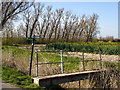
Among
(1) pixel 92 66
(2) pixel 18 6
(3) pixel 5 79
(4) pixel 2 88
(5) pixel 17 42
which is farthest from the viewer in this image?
(5) pixel 17 42

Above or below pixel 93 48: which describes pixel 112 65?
below

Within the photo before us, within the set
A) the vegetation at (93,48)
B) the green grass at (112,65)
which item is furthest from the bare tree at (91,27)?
the green grass at (112,65)

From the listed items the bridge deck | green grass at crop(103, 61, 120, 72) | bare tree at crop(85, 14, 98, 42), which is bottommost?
the bridge deck

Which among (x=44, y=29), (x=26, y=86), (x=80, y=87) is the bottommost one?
(x=80, y=87)

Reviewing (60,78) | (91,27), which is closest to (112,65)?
(60,78)

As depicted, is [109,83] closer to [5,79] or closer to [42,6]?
[5,79]

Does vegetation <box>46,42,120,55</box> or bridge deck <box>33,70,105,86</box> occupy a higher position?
vegetation <box>46,42,120,55</box>

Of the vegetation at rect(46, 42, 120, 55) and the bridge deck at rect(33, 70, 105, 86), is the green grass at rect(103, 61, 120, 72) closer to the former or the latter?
the bridge deck at rect(33, 70, 105, 86)

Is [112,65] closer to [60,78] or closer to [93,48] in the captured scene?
[60,78]

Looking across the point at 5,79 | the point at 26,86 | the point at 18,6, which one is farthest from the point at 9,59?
the point at 18,6

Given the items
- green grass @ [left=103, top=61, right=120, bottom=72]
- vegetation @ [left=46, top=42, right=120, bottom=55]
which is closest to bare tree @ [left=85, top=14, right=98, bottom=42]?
vegetation @ [left=46, top=42, right=120, bottom=55]

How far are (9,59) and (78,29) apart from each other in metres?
36.9

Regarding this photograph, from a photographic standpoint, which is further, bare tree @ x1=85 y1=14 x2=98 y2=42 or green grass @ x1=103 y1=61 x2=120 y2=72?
bare tree @ x1=85 y1=14 x2=98 y2=42

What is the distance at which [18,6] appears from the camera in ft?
97.7
